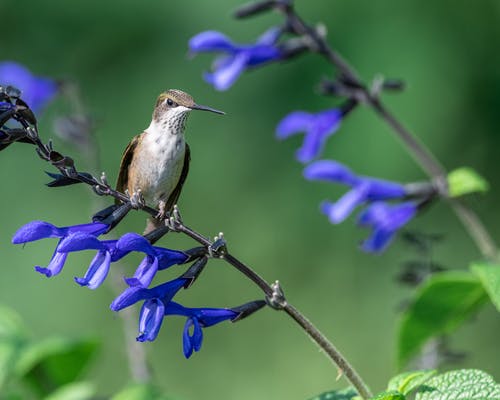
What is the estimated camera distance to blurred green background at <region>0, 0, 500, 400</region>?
3.79m

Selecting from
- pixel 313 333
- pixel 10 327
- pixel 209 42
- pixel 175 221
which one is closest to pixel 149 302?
pixel 175 221

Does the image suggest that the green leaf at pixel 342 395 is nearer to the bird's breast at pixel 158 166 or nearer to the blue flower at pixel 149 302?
the blue flower at pixel 149 302

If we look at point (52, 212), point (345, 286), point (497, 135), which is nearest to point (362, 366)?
point (345, 286)

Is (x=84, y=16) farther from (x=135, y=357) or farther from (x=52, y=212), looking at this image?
(x=135, y=357)

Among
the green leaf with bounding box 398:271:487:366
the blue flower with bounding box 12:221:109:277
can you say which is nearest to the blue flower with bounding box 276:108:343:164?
the green leaf with bounding box 398:271:487:366

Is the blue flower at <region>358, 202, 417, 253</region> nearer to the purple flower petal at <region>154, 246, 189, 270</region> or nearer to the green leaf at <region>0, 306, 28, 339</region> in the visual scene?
the green leaf at <region>0, 306, 28, 339</region>

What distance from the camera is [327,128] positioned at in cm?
237

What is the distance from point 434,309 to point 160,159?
0.72 m

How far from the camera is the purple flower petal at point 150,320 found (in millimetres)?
1312

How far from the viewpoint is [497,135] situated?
3.90m

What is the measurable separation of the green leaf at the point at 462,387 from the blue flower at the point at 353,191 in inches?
39.6

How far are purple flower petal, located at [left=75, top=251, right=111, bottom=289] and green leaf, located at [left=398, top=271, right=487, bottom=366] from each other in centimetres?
83

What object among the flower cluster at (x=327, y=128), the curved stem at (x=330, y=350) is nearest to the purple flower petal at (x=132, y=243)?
the curved stem at (x=330, y=350)

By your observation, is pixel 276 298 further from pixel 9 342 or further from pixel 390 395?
pixel 9 342
